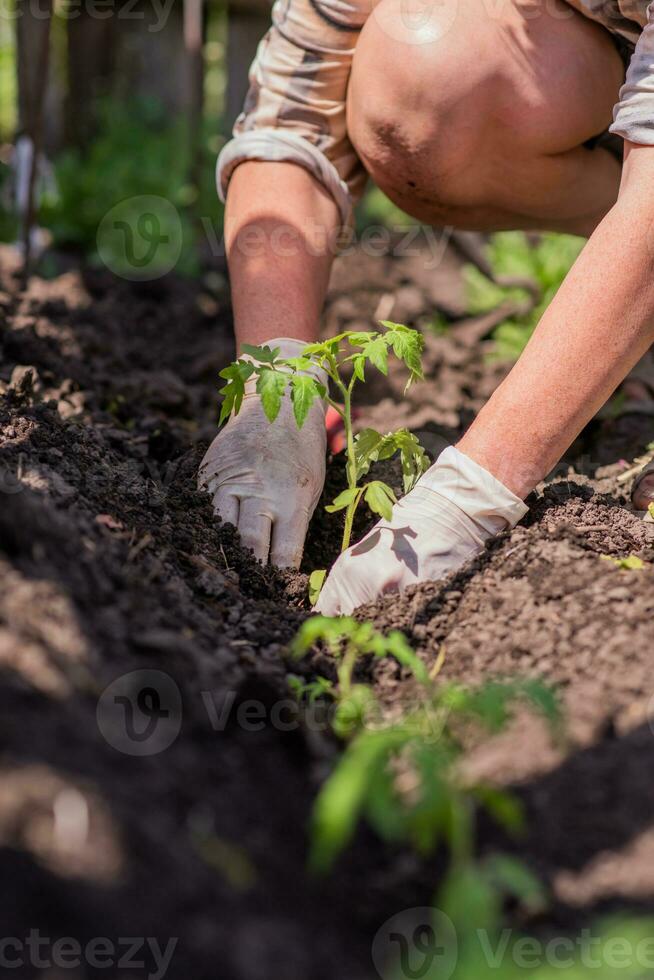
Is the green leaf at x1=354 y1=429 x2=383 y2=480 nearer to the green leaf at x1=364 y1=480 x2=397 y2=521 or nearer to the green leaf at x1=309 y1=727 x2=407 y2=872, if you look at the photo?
the green leaf at x1=364 y1=480 x2=397 y2=521

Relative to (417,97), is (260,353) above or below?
below

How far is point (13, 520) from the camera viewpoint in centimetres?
132

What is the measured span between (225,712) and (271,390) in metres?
0.60

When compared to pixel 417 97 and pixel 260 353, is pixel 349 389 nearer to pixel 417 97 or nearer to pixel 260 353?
pixel 260 353

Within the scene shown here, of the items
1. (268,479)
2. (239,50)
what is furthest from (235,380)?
(239,50)

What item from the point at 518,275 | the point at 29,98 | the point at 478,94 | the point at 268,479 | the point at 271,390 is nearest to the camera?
the point at 271,390

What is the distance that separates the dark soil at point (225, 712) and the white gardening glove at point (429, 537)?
7 centimetres

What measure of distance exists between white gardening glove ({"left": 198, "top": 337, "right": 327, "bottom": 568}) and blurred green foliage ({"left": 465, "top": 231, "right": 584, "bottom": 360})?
153 cm

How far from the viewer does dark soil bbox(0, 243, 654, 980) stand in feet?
3.12

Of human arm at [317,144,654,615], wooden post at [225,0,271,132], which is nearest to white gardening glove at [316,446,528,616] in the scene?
human arm at [317,144,654,615]

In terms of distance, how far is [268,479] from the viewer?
2004mm

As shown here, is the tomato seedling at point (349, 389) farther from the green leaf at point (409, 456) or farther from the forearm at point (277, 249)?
the forearm at point (277, 249)

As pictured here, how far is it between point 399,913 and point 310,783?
0.20 metres

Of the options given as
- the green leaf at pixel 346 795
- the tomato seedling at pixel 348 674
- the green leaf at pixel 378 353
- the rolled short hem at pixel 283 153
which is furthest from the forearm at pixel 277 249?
the green leaf at pixel 346 795
